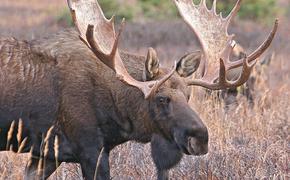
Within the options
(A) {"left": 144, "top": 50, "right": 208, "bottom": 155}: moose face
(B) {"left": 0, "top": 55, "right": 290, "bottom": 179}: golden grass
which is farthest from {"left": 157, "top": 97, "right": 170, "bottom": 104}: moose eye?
(B) {"left": 0, "top": 55, "right": 290, "bottom": 179}: golden grass

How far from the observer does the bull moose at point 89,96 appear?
265 inches

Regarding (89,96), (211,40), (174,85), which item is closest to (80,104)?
(89,96)

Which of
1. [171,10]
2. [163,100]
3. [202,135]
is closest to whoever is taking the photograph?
[202,135]

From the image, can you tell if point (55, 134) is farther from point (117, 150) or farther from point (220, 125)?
point (220, 125)

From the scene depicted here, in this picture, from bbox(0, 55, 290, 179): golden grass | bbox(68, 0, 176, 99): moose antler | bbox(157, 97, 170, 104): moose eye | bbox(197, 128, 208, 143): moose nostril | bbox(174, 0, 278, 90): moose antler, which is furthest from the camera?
bbox(0, 55, 290, 179): golden grass

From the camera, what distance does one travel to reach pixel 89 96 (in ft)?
22.4

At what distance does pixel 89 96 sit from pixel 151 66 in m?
0.52

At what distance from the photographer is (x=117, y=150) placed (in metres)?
8.56

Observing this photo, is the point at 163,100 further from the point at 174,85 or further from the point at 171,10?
the point at 171,10

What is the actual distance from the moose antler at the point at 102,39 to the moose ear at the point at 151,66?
0.07 meters

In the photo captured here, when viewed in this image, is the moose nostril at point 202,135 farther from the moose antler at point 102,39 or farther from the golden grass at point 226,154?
the golden grass at point 226,154

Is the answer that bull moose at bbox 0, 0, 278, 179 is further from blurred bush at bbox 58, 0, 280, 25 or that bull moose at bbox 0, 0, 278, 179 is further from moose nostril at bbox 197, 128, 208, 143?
blurred bush at bbox 58, 0, 280, 25

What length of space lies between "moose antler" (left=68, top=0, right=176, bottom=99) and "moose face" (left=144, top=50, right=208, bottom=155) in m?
0.12

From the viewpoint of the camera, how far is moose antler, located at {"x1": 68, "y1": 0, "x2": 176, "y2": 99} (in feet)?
21.5
